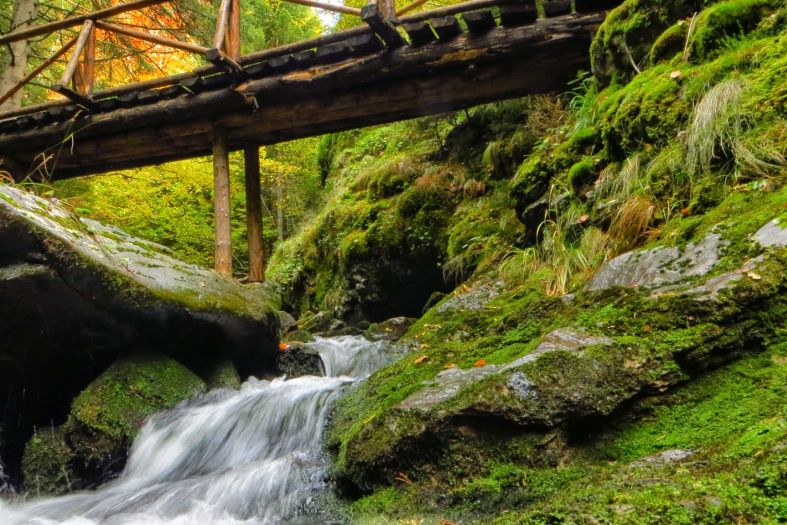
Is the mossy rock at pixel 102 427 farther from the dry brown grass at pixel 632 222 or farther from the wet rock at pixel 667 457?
the dry brown grass at pixel 632 222

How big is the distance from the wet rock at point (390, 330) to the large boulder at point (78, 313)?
1.68 meters

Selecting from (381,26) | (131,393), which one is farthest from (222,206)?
(131,393)

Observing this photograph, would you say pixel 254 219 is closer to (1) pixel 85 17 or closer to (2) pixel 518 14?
(1) pixel 85 17

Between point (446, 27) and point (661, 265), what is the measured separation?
4.29 metres

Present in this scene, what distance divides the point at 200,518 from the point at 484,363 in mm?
1636

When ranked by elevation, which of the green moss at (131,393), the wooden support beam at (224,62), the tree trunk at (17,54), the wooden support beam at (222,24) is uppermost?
the tree trunk at (17,54)

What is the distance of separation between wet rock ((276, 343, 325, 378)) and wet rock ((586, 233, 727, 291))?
3.22 meters

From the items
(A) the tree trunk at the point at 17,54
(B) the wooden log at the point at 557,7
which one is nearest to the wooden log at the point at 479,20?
(B) the wooden log at the point at 557,7

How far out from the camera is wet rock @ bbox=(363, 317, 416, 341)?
6.22m

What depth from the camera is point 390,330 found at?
6.41m

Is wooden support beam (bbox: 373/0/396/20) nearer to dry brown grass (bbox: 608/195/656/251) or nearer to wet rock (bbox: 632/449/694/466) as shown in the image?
dry brown grass (bbox: 608/195/656/251)

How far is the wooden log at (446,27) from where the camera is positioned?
5.93 metres

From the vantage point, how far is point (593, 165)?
175 inches

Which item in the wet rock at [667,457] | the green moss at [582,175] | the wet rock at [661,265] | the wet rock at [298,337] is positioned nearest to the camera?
the wet rock at [667,457]
